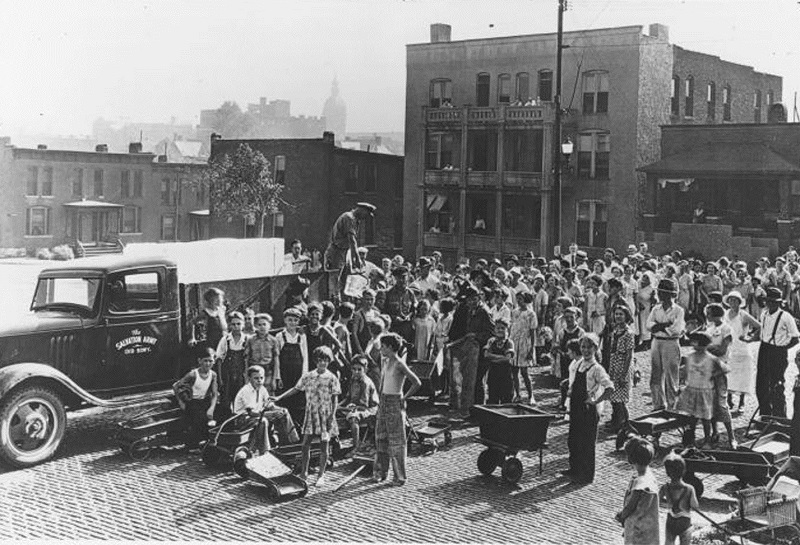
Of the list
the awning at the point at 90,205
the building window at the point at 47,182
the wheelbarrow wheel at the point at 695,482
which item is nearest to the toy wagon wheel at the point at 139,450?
the wheelbarrow wheel at the point at 695,482

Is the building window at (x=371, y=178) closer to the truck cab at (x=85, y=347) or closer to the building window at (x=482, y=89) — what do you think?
the building window at (x=482, y=89)

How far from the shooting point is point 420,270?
765 inches

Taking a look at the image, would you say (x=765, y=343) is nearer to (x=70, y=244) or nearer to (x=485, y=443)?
(x=485, y=443)

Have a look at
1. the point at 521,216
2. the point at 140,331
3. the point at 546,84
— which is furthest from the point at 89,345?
the point at 546,84

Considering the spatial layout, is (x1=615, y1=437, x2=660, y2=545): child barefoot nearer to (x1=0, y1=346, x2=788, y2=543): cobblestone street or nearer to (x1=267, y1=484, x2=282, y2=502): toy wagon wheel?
→ (x1=0, y1=346, x2=788, y2=543): cobblestone street

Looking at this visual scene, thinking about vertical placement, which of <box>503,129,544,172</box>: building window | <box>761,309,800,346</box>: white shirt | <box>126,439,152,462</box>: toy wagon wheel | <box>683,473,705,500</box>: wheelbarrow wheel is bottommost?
<box>126,439,152,462</box>: toy wagon wheel

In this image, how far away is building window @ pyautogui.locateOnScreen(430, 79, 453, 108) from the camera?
4400 cm

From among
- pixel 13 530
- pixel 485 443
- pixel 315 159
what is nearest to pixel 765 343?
pixel 485 443

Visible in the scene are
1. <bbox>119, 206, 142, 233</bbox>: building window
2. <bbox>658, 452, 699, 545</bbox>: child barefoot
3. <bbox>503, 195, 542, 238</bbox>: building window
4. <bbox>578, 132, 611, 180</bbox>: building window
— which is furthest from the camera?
<bbox>119, 206, 142, 233</bbox>: building window

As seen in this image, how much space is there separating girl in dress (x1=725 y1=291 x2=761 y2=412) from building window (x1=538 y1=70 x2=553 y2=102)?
2852 cm

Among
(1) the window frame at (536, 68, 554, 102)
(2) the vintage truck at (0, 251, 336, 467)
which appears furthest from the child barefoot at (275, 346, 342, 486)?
(1) the window frame at (536, 68, 554, 102)

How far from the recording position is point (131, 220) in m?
59.1

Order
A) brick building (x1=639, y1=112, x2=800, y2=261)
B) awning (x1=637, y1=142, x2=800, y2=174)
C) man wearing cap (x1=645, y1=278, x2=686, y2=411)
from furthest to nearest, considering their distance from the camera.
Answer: awning (x1=637, y1=142, x2=800, y2=174), brick building (x1=639, y1=112, x2=800, y2=261), man wearing cap (x1=645, y1=278, x2=686, y2=411)

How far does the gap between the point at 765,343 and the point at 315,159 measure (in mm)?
34298
